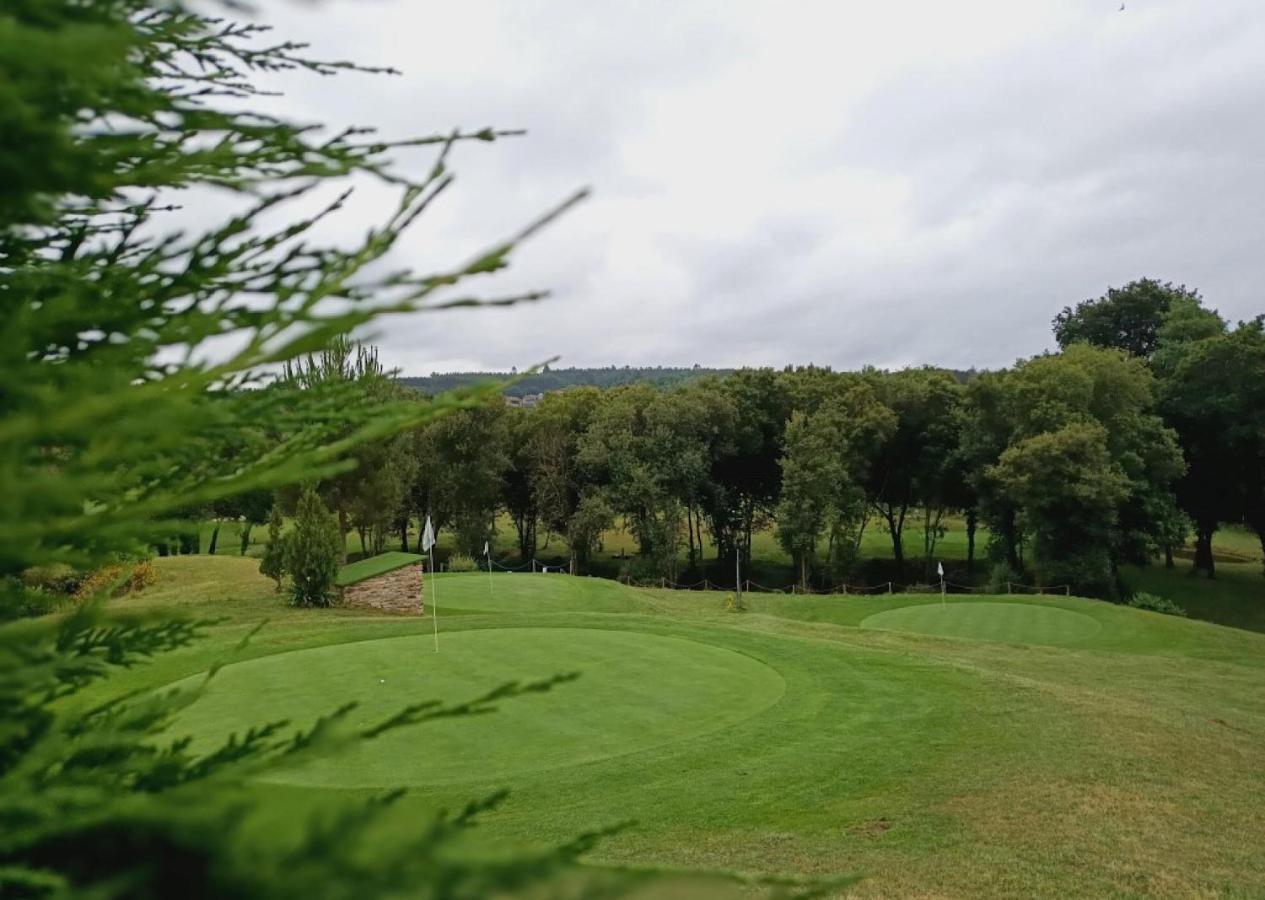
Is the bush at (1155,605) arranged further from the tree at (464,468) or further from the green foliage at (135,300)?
the green foliage at (135,300)

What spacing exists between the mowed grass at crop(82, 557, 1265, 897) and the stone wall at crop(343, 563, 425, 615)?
10.5ft

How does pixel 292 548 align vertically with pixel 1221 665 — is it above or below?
above

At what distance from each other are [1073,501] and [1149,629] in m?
11.4

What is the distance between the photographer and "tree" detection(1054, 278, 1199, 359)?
46.9m

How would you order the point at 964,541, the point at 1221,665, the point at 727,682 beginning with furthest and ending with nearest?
the point at 964,541, the point at 1221,665, the point at 727,682

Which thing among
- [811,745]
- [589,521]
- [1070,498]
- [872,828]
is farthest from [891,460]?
[872,828]

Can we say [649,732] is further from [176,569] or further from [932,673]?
[176,569]

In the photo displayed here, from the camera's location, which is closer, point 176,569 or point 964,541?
point 176,569

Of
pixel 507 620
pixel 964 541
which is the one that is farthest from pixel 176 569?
pixel 964 541

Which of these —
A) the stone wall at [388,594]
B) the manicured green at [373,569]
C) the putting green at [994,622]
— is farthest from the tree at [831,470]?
the stone wall at [388,594]

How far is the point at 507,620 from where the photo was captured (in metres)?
16.7

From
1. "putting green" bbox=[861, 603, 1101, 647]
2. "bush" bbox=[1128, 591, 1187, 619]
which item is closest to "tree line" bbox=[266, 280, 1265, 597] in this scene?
"bush" bbox=[1128, 591, 1187, 619]

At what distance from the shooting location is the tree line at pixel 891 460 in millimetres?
31875

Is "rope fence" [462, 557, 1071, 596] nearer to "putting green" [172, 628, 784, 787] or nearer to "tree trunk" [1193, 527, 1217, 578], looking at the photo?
"tree trunk" [1193, 527, 1217, 578]
